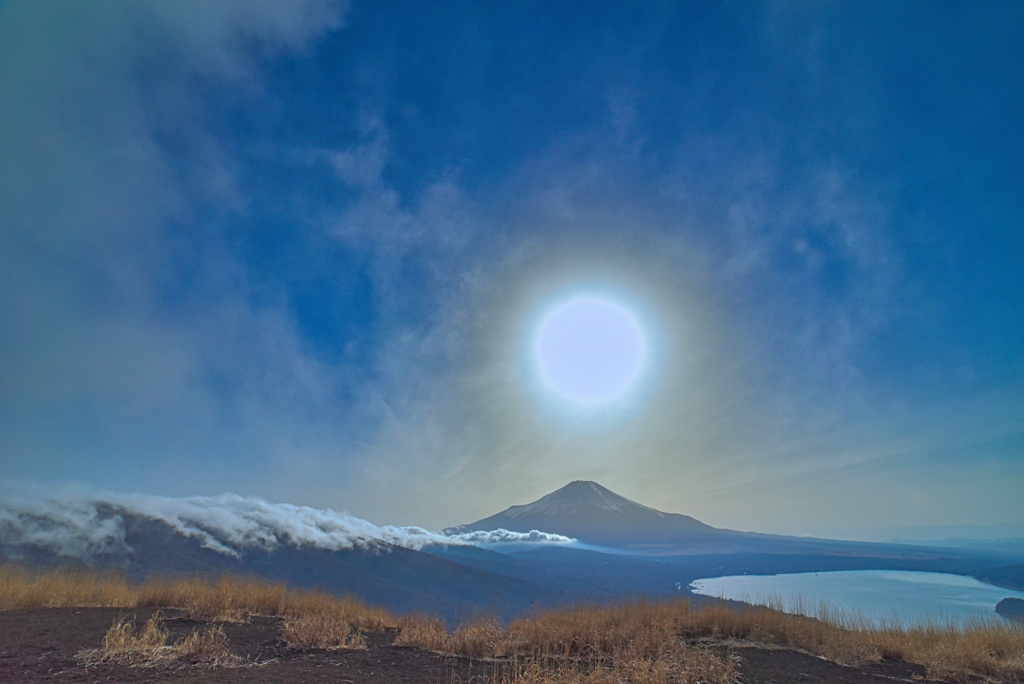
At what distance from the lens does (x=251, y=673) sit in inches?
242

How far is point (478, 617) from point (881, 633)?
1014cm

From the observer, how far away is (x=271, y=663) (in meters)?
6.82

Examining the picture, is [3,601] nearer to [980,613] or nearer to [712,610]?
[712,610]

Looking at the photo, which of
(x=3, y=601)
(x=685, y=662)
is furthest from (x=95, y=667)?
(x=685, y=662)

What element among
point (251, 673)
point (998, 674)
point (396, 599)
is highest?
point (251, 673)

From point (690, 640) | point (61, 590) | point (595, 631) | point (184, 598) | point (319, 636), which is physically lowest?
point (690, 640)

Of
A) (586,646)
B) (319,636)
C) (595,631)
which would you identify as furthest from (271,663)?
(595,631)

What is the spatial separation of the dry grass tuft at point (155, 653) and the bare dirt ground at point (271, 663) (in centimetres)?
22

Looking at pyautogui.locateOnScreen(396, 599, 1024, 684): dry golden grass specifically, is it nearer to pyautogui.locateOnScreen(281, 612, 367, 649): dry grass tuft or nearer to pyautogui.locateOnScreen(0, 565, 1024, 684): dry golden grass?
pyautogui.locateOnScreen(0, 565, 1024, 684): dry golden grass

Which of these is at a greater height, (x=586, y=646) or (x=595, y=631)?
(x=595, y=631)

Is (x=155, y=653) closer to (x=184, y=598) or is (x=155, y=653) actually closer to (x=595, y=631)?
(x=184, y=598)

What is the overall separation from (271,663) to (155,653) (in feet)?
5.33

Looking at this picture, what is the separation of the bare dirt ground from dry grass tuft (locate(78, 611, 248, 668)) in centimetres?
22

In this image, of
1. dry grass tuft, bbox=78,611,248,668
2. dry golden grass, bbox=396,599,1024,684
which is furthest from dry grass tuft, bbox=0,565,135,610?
dry golden grass, bbox=396,599,1024,684
